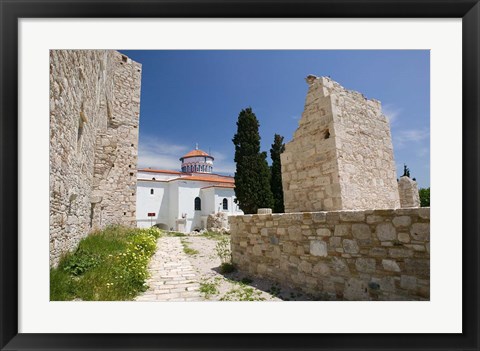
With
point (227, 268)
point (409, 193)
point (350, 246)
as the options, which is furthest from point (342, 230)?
point (409, 193)

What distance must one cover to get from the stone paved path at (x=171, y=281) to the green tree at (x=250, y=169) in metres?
11.1

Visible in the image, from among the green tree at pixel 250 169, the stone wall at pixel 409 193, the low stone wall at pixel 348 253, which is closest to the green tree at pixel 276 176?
the green tree at pixel 250 169

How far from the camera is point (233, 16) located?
193cm

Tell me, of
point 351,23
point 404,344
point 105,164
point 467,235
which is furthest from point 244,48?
point 105,164

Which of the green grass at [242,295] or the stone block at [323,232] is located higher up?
the stone block at [323,232]

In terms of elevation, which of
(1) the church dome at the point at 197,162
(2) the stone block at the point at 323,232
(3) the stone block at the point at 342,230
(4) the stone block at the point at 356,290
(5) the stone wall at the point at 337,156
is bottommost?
(4) the stone block at the point at 356,290

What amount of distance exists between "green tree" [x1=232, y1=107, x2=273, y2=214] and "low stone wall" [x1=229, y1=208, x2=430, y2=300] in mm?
12856

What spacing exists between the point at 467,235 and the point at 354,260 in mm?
1677

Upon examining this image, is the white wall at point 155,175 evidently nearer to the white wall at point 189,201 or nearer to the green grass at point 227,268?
the white wall at point 189,201

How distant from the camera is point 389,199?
540 cm

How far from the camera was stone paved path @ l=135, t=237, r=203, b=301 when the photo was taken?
4.07m

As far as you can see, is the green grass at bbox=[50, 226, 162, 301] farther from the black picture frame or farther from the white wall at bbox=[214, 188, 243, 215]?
the white wall at bbox=[214, 188, 243, 215]

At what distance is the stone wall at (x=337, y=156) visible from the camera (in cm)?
475

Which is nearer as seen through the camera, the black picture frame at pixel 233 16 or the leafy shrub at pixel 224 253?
the black picture frame at pixel 233 16
